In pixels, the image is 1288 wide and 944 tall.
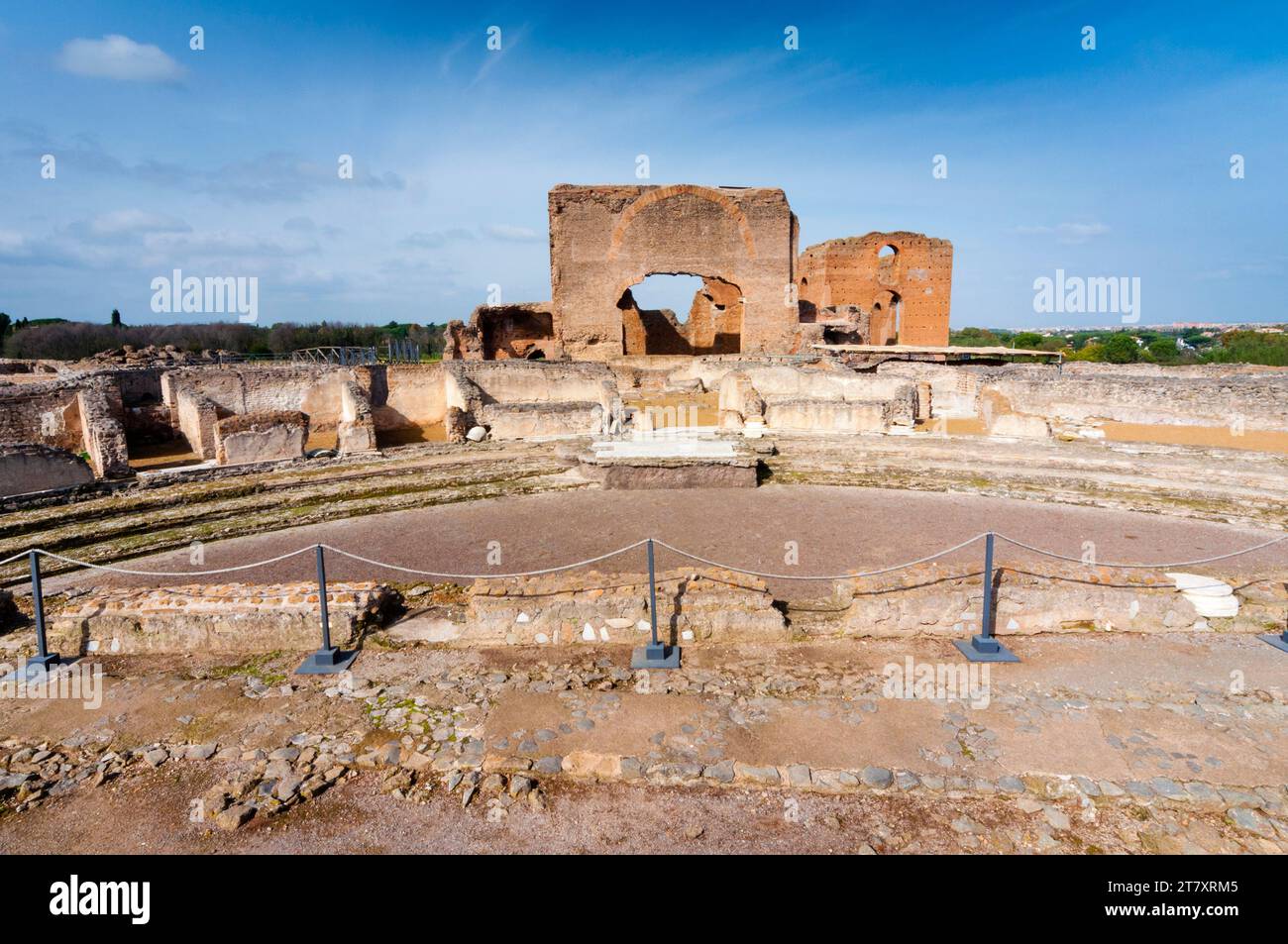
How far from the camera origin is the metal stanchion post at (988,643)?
5.38m

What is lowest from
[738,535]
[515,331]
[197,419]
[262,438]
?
[738,535]

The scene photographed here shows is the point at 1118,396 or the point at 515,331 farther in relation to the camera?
the point at 515,331

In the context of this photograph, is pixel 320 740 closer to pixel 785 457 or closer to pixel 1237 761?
pixel 1237 761

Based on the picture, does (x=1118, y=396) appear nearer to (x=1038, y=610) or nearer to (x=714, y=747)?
(x=1038, y=610)

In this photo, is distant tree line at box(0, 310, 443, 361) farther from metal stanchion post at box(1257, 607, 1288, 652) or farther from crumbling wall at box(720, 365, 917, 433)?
metal stanchion post at box(1257, 607, 1288, 652)

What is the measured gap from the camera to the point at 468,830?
3529mm

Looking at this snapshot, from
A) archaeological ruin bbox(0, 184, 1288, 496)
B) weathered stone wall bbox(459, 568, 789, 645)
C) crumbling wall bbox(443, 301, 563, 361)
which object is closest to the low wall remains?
weathered stone wall bbox(459, 568, 789, 645)

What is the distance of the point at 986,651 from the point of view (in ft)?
17.9

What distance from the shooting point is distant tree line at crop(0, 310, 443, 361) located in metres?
46.5

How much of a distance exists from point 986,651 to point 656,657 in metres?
→ 2.69

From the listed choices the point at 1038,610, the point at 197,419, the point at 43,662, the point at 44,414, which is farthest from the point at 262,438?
the point at 1038,610

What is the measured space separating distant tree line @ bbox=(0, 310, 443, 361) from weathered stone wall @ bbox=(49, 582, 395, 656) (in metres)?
40.7

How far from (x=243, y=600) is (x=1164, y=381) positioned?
2087cm
